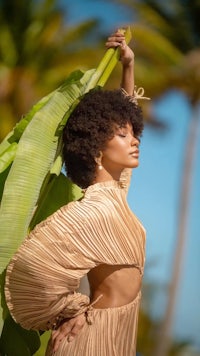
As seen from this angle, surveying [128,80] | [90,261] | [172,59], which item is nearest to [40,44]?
[172,59]

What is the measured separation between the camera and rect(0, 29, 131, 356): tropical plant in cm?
296

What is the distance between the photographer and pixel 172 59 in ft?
40.0

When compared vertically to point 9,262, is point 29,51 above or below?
above

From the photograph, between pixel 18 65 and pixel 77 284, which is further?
pixel 18 65

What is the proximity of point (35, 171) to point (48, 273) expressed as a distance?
43 centimetres

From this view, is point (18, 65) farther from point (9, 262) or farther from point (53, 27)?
point (9, 262)

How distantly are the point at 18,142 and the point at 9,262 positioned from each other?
0.55 m

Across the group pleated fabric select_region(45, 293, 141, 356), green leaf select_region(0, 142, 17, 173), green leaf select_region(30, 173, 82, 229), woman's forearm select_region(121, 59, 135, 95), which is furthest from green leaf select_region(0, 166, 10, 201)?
pleated fabric select_region(45, 293, 141, 356)

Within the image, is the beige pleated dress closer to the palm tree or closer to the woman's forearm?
the woman's forearm

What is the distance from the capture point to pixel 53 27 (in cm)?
1191

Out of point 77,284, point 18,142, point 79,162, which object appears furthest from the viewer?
point 18,142

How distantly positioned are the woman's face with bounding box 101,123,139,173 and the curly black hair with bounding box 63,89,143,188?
22 mm

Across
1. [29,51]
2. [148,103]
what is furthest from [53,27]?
[148,103]

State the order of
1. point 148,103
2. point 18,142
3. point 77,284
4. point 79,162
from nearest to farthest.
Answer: point 77,284 → point 79,162 → point 18,142 → point 148,103
